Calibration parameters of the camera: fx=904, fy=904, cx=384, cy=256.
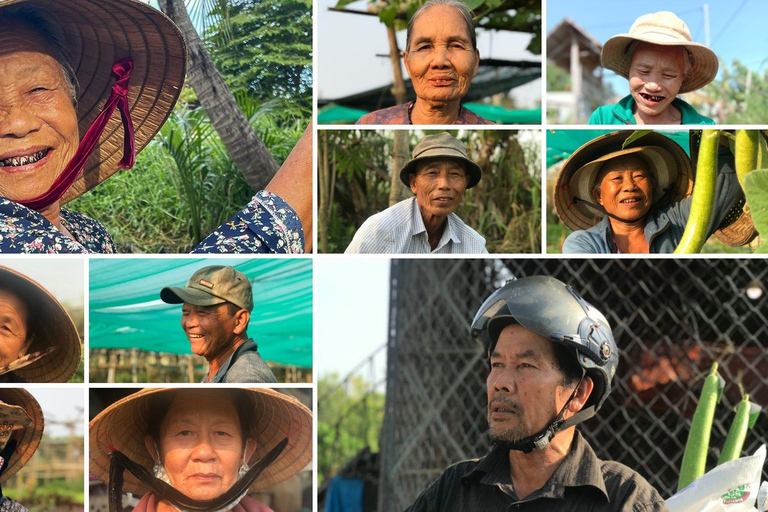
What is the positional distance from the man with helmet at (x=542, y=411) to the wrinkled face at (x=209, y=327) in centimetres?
82

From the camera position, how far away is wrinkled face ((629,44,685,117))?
9.07 feet

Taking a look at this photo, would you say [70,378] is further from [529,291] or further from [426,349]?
[426,349]

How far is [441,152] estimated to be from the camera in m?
2.76

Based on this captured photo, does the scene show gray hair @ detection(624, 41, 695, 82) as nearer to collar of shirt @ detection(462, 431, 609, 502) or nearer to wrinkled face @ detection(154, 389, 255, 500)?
collar of shirt @ detection(462, 431, 609, 502)

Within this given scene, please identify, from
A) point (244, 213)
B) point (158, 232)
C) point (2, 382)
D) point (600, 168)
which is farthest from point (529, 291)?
point (2, 382)

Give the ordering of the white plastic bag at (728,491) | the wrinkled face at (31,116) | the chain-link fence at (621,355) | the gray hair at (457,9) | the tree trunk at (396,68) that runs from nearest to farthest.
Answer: the white plastic bag at (728,491) → the wrinkled face at (31,116) → the gray hair at (457,9) → the tree trunk at (396,68) → the chain-link fence at (621,355)

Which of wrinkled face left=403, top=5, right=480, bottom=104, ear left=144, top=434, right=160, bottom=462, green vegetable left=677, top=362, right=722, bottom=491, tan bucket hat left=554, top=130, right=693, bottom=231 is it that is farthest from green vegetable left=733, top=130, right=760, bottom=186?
ear left=144, top=434, right=160, bottom=462

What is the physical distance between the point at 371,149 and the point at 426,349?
182 cm

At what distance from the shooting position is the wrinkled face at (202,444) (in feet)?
9.02

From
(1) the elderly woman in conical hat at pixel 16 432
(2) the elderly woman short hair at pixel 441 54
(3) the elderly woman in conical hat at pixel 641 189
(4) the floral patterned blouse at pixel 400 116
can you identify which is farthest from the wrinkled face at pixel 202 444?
(3) the elderly woman in conical hat at pixel 641 189

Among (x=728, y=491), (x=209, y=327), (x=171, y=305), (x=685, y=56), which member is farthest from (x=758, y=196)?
(x=171, y=305)

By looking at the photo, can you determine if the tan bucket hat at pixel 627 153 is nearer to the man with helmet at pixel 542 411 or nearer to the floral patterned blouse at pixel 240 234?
→ the man with helmet at pixel 542 411

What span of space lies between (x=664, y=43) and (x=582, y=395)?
3.62 feet

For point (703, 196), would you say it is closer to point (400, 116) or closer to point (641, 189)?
point (641, 189)
